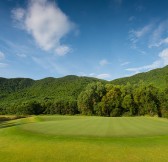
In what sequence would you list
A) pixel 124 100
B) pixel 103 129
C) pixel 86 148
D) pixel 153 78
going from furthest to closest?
pixel 153 78 < pixel 124 100 < pixel 103 129 < pixel 86 148

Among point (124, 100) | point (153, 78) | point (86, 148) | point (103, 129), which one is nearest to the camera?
point (86, 148)

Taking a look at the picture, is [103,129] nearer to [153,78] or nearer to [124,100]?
[124,100]

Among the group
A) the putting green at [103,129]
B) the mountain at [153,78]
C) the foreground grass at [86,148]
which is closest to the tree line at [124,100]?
the mountain at [153,78]

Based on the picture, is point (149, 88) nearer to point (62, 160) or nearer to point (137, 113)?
point (137, 113)

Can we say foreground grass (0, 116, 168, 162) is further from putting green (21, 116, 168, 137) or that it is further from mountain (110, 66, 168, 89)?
mountain (110, 66, 168, 89)

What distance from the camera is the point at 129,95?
255 feet

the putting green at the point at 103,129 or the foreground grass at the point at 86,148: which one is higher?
the putting green at the point at 103,129

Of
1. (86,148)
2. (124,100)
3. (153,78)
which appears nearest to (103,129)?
(86,148)

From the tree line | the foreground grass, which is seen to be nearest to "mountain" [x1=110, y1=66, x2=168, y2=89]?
the tree line

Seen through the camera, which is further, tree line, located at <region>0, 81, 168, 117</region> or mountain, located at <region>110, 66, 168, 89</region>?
mountain, located at <region>110, 66, 168, 89</region>

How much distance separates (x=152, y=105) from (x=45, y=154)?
2534 inches

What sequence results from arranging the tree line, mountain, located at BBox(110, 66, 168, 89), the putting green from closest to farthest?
the putting green
the tree line
mountain, located at BBox(110, 66, 168, 89)

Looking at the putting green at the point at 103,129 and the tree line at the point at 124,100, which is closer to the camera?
the putting green at the point at 103,129

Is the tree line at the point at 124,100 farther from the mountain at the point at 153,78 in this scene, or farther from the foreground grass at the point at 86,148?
the foreground grass at the point at 86,148
